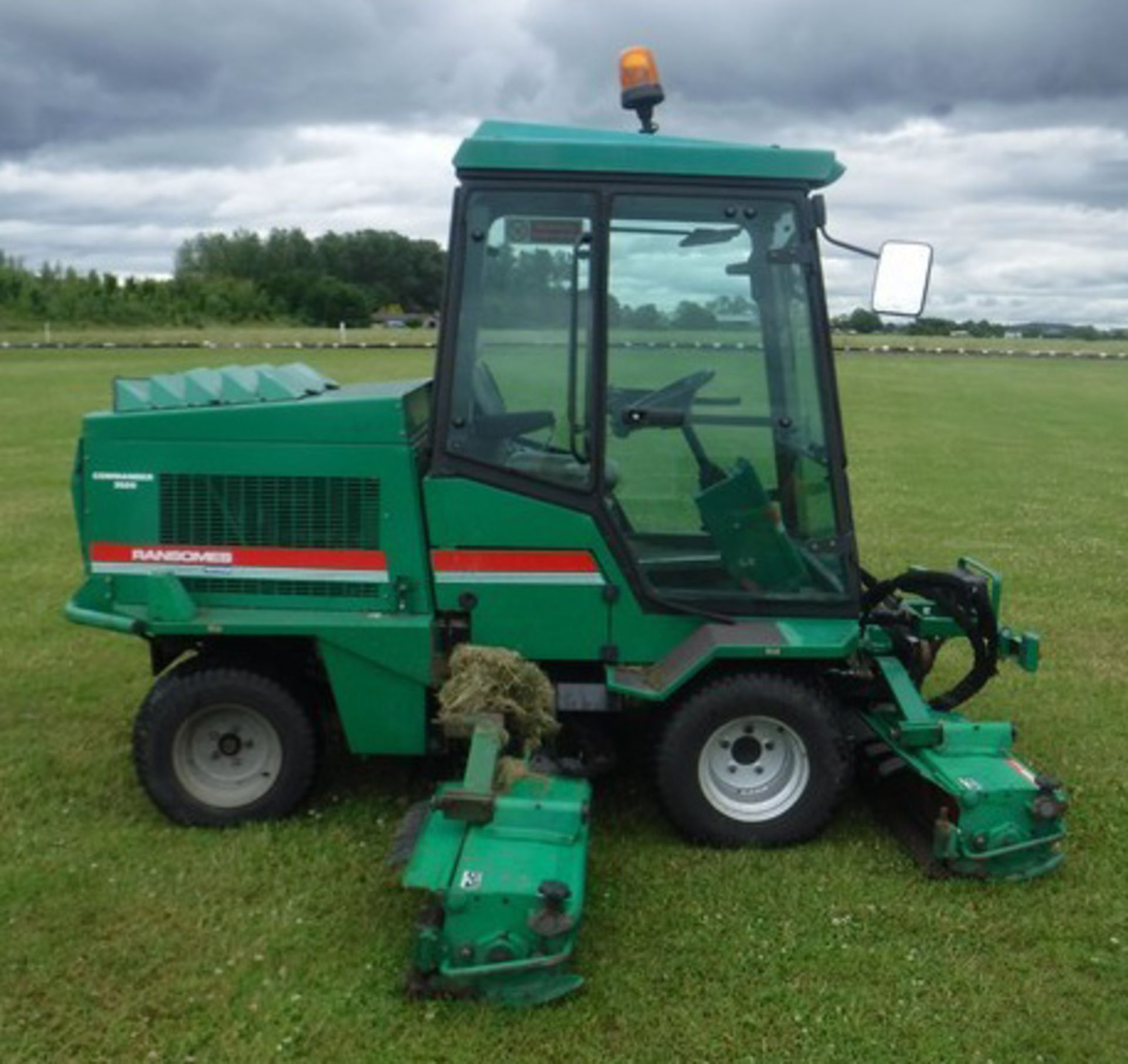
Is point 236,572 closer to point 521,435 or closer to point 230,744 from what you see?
point 230,744

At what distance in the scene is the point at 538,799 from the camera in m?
4.33

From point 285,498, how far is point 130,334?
169ft

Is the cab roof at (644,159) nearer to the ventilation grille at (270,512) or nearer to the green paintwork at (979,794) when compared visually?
the ventilation grille at (270,512)

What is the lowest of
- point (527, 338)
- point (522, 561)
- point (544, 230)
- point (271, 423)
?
point (522, 561)

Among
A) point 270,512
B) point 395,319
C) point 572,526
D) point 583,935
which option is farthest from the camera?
point 395,319

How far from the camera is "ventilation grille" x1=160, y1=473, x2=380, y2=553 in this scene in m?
4.89

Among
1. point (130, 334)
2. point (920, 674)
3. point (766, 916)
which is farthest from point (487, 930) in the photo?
point (130, 334)

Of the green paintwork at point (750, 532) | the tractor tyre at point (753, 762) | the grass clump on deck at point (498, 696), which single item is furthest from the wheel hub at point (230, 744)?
the green paintwork at point (750, 532)

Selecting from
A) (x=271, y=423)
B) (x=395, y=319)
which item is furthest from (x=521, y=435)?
(x=395, y=319)

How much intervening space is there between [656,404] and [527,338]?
1.76ft

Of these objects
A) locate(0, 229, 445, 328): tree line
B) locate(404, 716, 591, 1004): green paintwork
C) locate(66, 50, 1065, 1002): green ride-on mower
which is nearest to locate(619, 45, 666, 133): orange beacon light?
Result: locate(66, 50, 1065, 1002): green ride-on mower

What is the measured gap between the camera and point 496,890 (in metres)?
3.86

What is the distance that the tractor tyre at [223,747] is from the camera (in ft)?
16.3

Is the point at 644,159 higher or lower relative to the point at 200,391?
higher
